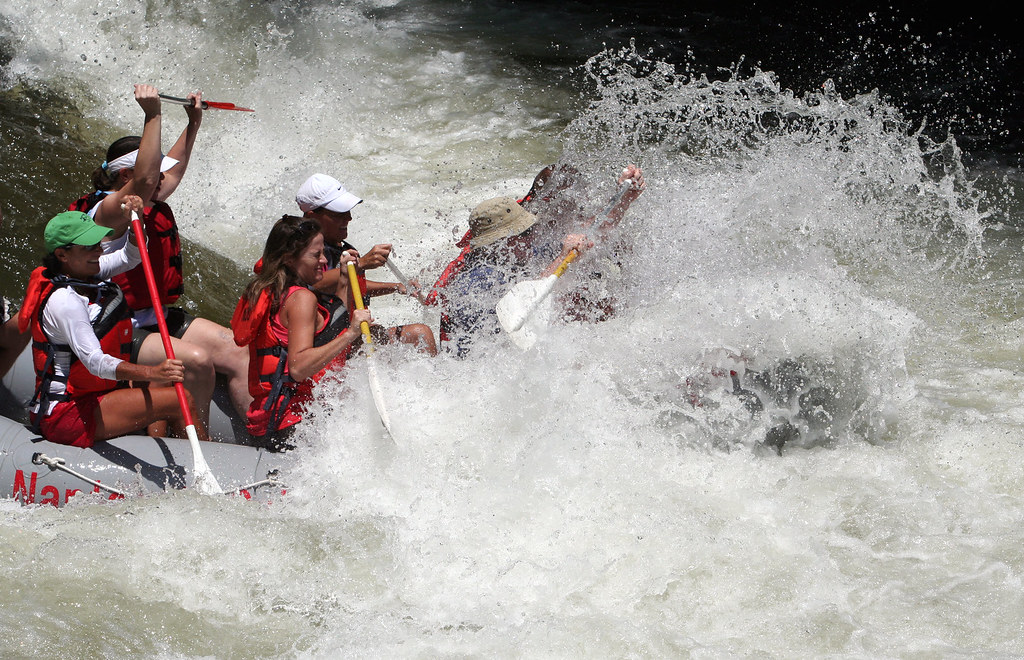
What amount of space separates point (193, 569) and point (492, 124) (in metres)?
5.10

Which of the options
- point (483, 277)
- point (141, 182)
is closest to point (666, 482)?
point (483, 277)

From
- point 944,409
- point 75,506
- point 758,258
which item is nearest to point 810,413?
point 944,409

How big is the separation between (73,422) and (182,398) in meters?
0.40

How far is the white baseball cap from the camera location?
13.0 feet

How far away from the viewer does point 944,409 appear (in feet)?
14.4

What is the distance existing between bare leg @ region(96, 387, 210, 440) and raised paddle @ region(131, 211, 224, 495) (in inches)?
2.5

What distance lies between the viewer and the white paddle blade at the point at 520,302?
3.95 m

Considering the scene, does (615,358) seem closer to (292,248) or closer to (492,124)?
(292,248)

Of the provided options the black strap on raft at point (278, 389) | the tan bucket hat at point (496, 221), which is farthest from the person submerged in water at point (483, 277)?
the black strap on raft at point (278, 389)

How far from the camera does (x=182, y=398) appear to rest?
3658mm

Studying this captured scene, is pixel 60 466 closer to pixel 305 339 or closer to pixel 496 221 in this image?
pixel 305 339

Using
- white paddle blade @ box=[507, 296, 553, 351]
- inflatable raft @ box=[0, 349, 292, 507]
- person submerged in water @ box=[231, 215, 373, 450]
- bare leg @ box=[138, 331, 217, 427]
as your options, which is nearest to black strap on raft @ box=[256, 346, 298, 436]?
person submerged in water @ box=[231, 215, 373, 450]

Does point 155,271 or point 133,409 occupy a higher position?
point 155,271

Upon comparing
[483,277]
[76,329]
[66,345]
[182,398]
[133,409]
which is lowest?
[133,409]
